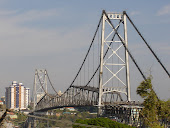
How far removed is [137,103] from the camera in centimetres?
6669

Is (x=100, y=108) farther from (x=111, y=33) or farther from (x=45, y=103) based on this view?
(x=45, y=103)

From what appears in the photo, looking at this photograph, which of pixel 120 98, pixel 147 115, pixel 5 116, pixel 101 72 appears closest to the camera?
pixel 5 116

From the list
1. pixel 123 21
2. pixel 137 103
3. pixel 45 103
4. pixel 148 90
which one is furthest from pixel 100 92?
pixel 45 103

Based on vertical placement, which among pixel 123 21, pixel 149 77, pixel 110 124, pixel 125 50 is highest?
pixel 123 21

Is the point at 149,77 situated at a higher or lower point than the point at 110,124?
higher

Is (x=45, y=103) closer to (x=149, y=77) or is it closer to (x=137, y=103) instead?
(x=137, y=103)

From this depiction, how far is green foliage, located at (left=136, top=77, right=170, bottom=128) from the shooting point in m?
49.7

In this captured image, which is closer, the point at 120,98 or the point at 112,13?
the point at 112,13

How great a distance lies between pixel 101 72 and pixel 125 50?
6.12 metres

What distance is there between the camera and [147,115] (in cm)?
5034

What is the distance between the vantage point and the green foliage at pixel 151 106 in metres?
49.7

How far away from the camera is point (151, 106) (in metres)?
50.1

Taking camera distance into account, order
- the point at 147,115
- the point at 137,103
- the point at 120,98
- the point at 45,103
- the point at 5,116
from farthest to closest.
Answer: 1. the point at 45,103
2. the point at 120,98
3. the point at 137,103
4. the point at 147,115
5. the point at 5,116

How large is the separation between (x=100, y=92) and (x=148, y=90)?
905 inches
